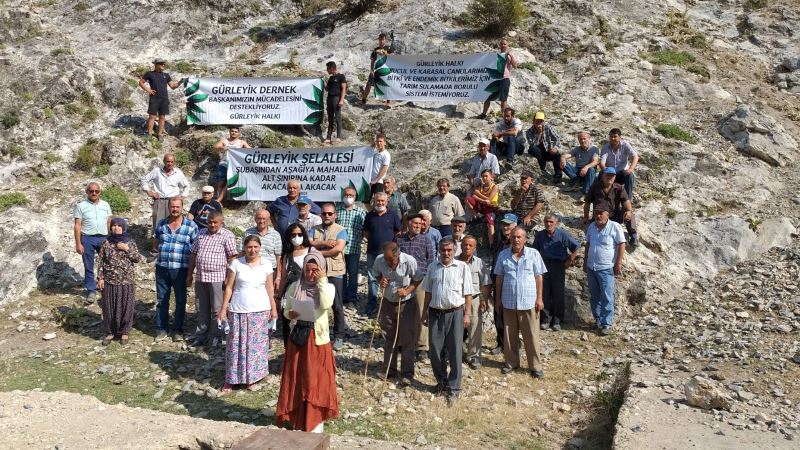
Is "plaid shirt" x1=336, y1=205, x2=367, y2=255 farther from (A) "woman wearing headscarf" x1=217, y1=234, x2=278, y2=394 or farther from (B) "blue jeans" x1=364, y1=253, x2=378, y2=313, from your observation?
(A) "woman wearing headscarf" x1=217, y1=234, x2=278, y2=394

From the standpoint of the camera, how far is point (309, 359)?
20.4ft

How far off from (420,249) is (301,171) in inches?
192

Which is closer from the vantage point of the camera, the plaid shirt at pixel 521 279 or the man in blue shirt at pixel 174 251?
the plaid shirt at pixel 521 279

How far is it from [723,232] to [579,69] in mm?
7694

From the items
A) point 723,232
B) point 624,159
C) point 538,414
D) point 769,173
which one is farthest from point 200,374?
point 769,173

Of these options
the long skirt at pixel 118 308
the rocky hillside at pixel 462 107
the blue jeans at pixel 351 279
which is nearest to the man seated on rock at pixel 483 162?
the rocky hillside at pixel 462 107

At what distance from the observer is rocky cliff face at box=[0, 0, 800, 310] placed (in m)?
11.5

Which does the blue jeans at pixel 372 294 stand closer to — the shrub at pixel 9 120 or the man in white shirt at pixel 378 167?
the man in white shirt at pixel 378 167

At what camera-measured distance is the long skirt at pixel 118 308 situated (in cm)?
875

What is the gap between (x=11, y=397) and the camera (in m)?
6.72

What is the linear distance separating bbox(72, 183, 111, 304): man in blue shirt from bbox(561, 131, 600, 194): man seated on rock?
7.93m

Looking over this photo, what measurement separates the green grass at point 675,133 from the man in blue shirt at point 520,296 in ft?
25.5

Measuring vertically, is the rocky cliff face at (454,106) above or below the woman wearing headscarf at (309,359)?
above

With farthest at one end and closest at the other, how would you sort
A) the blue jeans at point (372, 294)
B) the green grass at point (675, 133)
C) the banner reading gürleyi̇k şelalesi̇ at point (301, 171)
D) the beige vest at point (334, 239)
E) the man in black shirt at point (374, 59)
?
the man in black shirt at point (374, 59) → the green grass at point (675, 133) → the banner reading gürleyi̇k şelalesi̇ at point (301, 171) → the blue jeans at point (372, 294) → the beige vest at point (334, 239)
